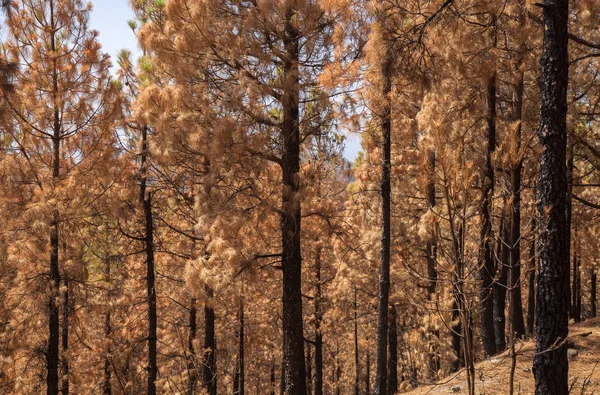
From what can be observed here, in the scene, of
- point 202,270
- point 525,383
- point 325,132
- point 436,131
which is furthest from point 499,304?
point 436,131

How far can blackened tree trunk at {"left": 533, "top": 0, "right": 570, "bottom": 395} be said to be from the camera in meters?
4.53

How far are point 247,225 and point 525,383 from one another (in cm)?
517

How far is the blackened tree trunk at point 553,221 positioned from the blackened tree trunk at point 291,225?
3997 millimetres

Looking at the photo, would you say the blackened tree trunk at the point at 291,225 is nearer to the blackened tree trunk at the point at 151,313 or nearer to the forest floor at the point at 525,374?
the forest floor at the point at 525,374

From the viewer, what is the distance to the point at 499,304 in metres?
10.1

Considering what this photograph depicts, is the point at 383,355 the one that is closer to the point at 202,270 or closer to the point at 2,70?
the point at 202,270

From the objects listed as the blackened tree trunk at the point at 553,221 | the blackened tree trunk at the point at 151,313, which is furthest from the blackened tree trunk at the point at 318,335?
the blackened tree trunk at the point at 553,221

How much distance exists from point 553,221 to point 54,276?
29.1ft

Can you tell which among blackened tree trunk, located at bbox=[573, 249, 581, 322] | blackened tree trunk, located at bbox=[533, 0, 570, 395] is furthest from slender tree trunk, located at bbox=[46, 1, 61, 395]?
blackened tree trunk, located at bbox=[573, 249, 581, 322]

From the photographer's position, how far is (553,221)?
4.57 m

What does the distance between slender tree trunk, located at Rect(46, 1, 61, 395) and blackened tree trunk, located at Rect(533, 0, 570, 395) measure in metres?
8.23

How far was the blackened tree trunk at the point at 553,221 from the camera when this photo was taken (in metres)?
4.53

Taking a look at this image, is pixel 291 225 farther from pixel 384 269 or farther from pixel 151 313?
pixel 151 313

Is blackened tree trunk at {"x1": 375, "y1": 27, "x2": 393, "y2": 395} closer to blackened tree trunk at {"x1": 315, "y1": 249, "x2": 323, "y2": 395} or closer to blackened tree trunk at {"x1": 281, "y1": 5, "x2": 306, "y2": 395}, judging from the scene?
blackened tree trunk at {"x1": 281, "y1": 5, "x2": 306, "y2": 395}
